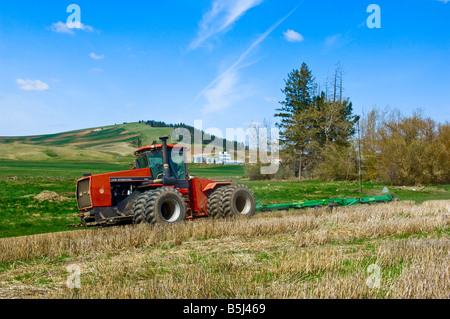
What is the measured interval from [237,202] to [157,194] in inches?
150

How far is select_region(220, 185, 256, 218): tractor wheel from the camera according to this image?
13703mm

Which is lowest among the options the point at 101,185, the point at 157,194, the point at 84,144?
the point at 157,194

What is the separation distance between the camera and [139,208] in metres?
12.0

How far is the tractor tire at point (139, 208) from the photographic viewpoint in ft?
39.2

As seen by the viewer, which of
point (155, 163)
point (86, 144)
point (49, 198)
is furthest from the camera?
point (86, 144)

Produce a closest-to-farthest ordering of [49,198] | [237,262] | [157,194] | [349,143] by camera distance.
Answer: [237,262] → [157,194] → [49,198] → [349,143]

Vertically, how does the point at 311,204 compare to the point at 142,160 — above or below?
below

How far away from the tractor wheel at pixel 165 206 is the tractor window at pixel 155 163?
1.26 metres

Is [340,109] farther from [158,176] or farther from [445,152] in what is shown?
[158,176]

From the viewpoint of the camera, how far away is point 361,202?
18.1 metres

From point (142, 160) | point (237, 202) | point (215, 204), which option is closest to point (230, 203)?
point (215, 204)

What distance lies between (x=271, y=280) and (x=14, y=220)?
13.7m

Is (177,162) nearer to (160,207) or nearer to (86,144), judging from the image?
(160,207)
